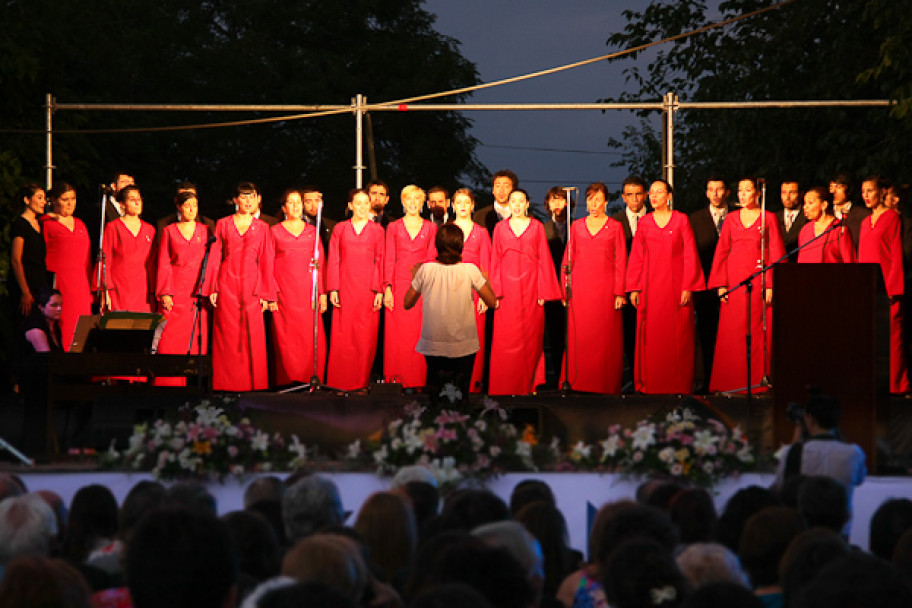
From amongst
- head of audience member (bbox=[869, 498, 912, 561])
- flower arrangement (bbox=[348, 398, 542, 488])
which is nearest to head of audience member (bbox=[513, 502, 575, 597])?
head of audience member (bbox=[869, 498, 912, 561])

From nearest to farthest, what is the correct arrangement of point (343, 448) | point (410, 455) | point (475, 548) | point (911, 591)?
point (911, 591), point (475, 548), point (410, 455), point (343, 448)

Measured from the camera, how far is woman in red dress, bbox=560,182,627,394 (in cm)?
1226

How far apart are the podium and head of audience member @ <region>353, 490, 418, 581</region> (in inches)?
150

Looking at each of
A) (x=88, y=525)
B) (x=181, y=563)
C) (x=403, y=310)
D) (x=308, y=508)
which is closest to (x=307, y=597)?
(x=181, y=563)

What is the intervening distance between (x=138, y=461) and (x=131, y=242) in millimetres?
4971

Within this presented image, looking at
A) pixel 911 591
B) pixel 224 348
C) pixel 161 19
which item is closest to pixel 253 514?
pixel 911 591

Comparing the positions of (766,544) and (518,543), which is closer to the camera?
(518,543)

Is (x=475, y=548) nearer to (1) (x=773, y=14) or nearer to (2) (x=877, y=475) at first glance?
(2) (x=877, y=475)

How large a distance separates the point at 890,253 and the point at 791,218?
996 millimetres

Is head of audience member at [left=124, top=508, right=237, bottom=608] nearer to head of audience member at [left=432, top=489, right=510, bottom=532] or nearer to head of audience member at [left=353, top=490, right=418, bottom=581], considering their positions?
head of audience member at [left=353, top=490, right=418, bottom=581]

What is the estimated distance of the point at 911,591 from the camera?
301cm

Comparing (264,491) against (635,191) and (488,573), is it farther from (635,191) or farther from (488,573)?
(635,191)

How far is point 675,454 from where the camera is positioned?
7461 millimetres

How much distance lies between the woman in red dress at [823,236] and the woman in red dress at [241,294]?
4731 mm
